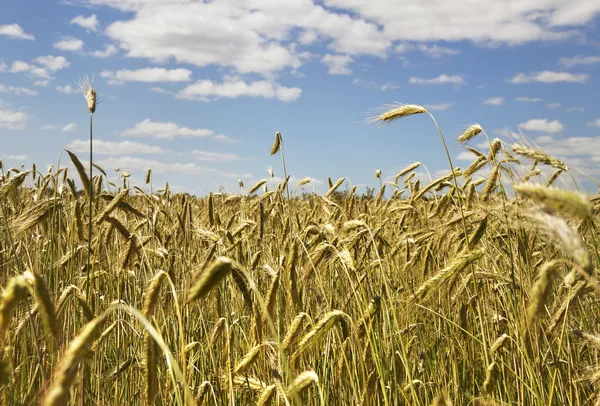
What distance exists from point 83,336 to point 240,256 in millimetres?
2816

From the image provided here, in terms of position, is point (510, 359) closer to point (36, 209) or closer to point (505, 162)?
point (505, 162)

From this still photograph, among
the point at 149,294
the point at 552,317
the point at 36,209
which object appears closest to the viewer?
the point at 149,294

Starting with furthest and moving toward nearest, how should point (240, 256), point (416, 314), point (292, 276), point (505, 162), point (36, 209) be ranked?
point (240, 256) < point (416, 314) < point (505, 162) < point (36, 209) < point (292, 276)

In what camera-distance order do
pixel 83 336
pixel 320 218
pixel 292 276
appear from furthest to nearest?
pixel 320 218 < pixel 292 276 < pixel 83 336

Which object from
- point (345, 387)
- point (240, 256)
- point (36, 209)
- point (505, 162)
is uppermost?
point (505, 162)

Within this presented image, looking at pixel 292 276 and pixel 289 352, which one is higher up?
pixel 292 276

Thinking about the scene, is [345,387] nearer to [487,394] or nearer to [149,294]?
[487,394]

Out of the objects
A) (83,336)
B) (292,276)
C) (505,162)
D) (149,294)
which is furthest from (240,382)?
(505,162)

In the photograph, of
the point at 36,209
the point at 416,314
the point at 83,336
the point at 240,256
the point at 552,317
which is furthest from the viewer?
the point at 240,256

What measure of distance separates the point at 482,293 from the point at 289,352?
1398 mm

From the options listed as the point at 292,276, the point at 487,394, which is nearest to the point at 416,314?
the point at 487,394

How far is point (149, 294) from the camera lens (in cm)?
170

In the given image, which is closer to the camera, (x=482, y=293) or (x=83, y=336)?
(x=83, y=336)

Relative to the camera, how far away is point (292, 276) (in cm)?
245
